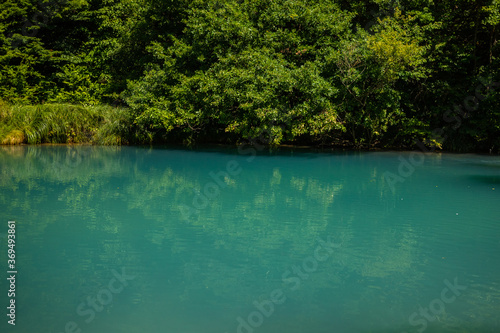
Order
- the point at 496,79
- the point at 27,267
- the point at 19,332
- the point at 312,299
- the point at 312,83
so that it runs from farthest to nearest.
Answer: the point at 496,79, the point at 312,83, the point at 27,267, the point at 312,299, the point at 19,332

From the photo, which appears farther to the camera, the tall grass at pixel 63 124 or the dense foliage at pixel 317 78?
the tall grass at pixel 63 124

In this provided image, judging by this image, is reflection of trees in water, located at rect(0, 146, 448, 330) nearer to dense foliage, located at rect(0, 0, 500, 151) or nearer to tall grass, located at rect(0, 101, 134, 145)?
dense foliage, located at rect(0, 0, 500, 151)

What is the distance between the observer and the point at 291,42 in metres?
19.3

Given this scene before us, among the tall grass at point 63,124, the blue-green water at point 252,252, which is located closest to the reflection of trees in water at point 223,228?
the blue-green water at point 252,252

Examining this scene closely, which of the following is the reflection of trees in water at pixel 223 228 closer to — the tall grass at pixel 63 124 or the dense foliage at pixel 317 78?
the dense foliage at pixel 317 78

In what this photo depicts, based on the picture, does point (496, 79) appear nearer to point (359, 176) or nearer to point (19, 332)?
point (359, 176)

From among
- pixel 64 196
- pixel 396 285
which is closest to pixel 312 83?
pixel 64 196

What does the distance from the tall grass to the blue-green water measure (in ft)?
24.7

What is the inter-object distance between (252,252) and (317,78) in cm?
1215

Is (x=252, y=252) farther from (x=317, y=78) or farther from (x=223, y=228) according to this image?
(x=317, y=78)

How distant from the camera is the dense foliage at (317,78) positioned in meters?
17.7

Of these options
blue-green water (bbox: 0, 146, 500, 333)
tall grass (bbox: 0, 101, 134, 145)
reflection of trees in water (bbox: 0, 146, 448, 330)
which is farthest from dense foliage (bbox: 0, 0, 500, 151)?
blue-green water (bbox: 0, 146, 500, 333)

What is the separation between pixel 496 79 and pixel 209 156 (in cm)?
1203

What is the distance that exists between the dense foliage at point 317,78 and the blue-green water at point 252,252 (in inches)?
224
